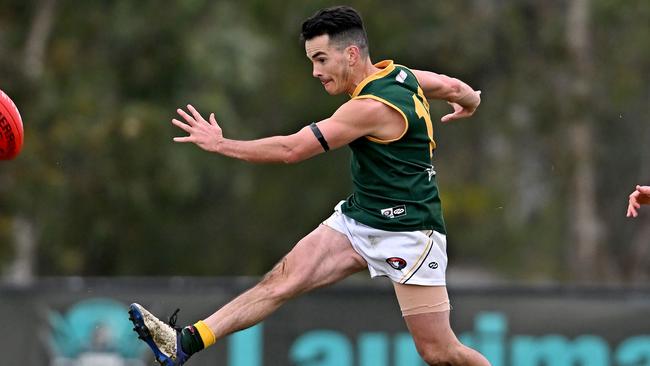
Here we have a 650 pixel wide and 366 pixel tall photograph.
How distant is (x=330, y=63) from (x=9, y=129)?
2.10 meters

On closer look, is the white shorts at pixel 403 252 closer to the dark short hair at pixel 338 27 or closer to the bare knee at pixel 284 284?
the bare knee at pixel 284 284

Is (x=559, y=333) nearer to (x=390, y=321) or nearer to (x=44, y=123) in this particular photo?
(x=390, y=321)

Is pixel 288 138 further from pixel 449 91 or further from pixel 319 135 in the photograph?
pixel 449 91

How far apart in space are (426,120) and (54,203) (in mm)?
18390

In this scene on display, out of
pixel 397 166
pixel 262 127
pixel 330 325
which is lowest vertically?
pixel 262 127

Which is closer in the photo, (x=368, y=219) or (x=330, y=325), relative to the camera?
(x=368, y=219)

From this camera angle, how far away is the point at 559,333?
13.5 m

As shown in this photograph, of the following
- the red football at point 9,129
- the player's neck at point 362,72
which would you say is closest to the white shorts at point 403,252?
the player's neck at point 362,72

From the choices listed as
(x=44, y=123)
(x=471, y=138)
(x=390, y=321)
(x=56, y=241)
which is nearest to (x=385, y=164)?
(x=390, y=321)

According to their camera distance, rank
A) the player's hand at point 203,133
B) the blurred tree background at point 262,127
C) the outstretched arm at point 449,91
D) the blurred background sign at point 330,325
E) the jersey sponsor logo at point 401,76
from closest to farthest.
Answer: the player's hand at point 203,133 < the jersey sponsor logo at point 401,76 < the outstretched arm at point 449,91 < the blurred background sign at point 330,325 < the blurred tree background at point 262,127

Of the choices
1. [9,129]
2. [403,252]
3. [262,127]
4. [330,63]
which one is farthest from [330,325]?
[262,127]

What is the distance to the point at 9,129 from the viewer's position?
8859 mm

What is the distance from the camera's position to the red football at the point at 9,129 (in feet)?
29.0

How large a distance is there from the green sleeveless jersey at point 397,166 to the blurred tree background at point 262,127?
A: 17130 millimetres
